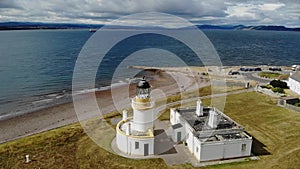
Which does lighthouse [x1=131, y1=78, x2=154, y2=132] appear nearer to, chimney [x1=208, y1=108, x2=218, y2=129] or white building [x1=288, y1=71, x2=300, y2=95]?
chimney [x1=208, y1=108, x2=218, y2=129]

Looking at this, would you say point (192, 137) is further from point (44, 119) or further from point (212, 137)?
point (44, 119)

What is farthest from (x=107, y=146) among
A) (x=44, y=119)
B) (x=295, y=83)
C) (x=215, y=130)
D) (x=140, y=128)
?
(x=295, y=83)

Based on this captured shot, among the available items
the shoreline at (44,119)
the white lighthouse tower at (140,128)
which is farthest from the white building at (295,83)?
the white lighthouse tower at (140,128)

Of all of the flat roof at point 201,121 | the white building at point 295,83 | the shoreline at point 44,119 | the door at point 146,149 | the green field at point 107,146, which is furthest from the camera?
the white building at point 295,83

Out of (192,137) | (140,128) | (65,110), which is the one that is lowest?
(65,110)

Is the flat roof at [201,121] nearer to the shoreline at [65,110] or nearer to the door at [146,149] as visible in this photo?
the door at [146,149]

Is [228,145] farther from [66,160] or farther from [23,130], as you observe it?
[23,130]
